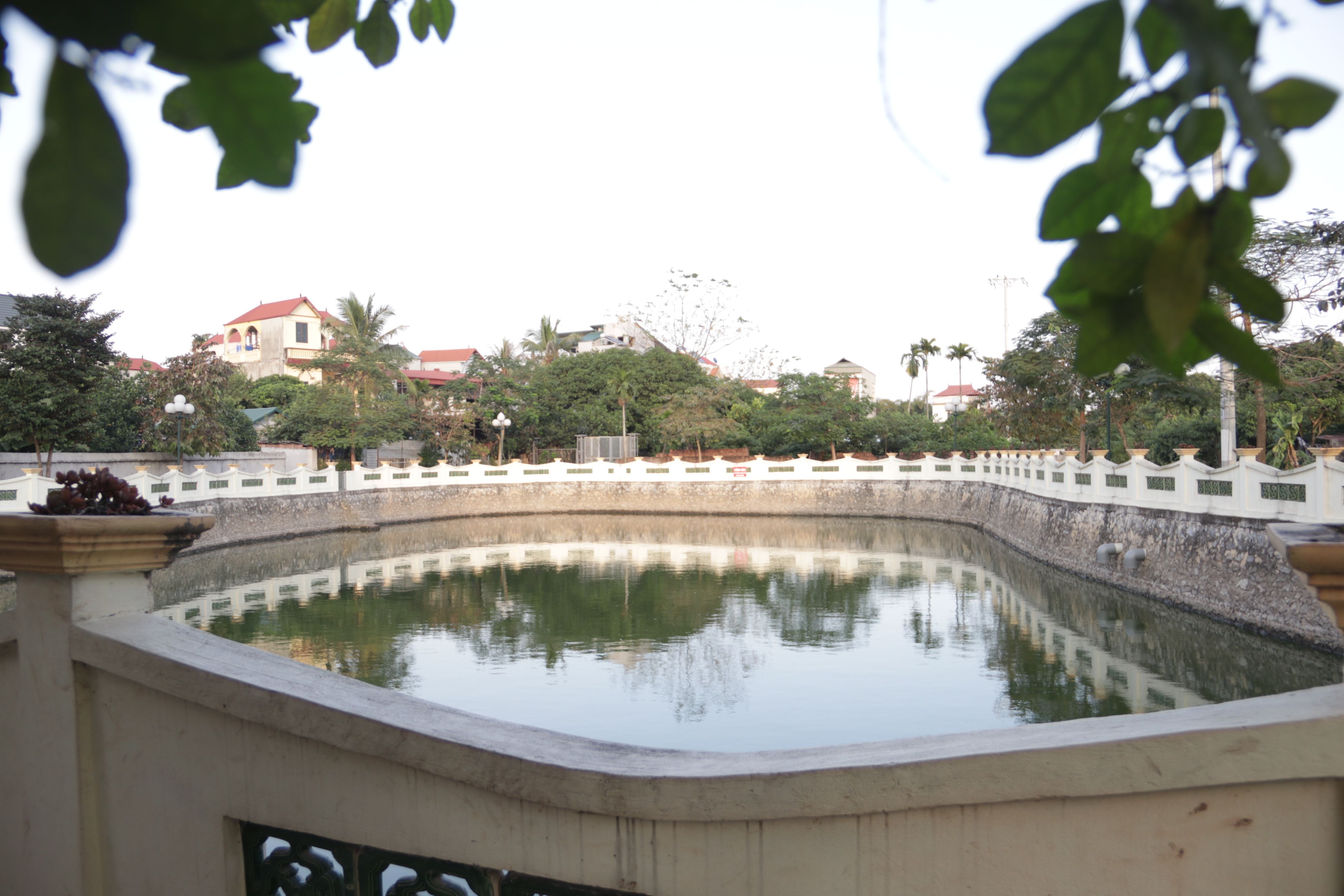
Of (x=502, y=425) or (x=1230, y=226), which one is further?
(x=502, y=425)

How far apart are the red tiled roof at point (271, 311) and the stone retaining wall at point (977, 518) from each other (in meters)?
18.0

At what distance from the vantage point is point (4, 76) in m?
0.67

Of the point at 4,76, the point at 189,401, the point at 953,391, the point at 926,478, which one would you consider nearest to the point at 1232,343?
the point at 4,76

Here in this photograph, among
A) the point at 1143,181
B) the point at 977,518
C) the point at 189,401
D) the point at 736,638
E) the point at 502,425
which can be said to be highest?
the point at 189,401

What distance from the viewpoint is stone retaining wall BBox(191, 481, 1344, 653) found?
7.30m

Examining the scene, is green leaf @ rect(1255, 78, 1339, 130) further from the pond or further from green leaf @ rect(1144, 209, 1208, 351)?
the pond

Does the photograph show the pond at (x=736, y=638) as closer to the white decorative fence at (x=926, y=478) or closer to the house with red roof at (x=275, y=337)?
the white decorative fence at (x=926, y=478)

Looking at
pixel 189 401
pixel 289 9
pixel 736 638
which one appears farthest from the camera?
pixel 189 401

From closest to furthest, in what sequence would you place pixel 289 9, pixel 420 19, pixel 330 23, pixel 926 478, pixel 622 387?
pixel 289 9 < pixel 330 23 < pixel 420 19 < pixel 926 478 < pixel 622 387

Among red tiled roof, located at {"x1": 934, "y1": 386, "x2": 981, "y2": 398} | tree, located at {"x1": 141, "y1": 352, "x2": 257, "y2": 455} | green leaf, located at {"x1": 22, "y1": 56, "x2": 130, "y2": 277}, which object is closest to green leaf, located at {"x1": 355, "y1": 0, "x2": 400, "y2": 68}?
green leaf, located at {"x1": 22, "y1": 56, "x2": 130, "y2": 277}

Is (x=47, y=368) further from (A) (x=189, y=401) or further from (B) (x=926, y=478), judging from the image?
(B) (x=926, y=478)

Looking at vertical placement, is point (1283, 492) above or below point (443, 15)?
below

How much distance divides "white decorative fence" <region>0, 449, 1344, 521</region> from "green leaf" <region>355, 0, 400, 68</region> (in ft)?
9.98

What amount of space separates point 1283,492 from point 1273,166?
8404mm
